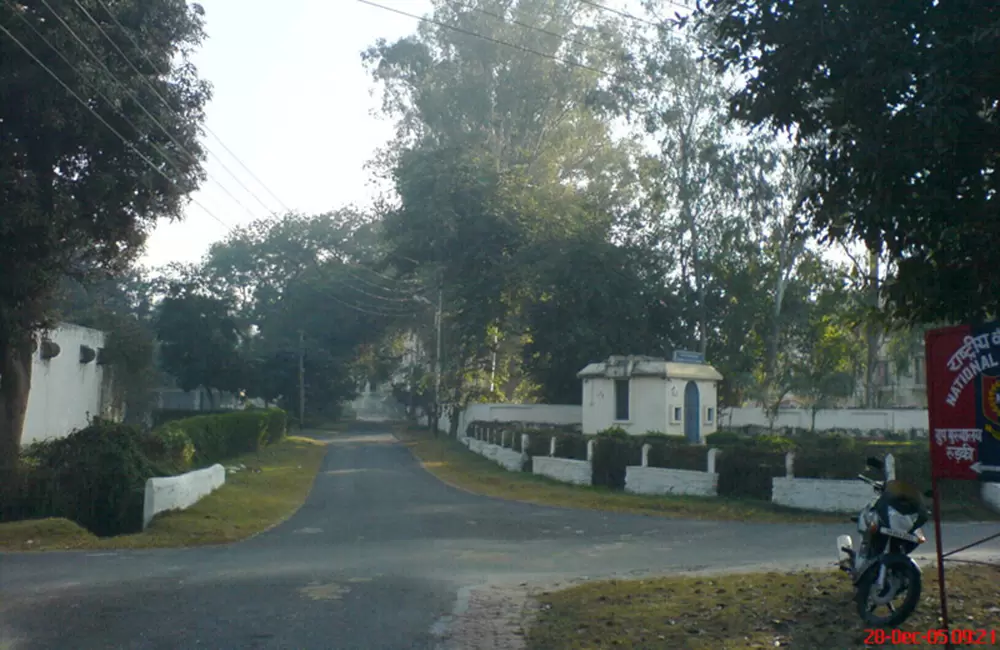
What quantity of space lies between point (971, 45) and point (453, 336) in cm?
4503

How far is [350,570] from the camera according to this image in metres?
12.6

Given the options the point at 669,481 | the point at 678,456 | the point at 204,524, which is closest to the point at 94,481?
the point at 204,524

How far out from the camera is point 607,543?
1588 centimetres

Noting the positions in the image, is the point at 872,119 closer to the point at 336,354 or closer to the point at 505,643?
the point at 505,643

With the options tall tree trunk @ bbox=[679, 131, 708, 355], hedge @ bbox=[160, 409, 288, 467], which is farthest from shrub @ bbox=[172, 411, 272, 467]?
tall tree trunk @ bbox=[679, 131, 708, 355]

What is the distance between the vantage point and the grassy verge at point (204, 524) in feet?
52.1

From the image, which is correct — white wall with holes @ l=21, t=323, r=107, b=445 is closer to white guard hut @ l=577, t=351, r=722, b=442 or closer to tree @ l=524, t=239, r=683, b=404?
white guard hut @ l=577, t=351, r=722, b=442

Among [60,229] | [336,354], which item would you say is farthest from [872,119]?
[336,354]

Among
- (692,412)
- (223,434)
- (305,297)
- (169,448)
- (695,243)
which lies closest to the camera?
(169,448)

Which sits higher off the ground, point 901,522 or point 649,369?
point 649,369

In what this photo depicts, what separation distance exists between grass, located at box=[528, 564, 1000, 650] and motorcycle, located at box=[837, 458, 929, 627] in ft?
0.61

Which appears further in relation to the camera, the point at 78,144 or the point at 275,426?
the point at 275,426

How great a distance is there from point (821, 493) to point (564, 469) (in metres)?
8.93
